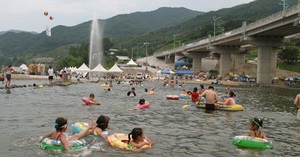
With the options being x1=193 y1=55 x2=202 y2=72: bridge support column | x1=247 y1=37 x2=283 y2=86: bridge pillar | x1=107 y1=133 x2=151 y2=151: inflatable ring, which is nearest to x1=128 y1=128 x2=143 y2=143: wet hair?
x1=107 y1=133 x2=151 y2=151: inflatable ring

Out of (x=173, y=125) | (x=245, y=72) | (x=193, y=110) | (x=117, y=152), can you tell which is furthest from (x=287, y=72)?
(x=117, y=152)

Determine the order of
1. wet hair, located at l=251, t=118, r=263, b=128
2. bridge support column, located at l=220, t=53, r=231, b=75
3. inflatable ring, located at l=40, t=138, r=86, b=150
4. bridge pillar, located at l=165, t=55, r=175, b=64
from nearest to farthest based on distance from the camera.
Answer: inflatable ring, located at l=40, t=138, r=86, b=150
wet hair, located at l=251, t=118, r=263, b=128
bridge support column, located at l=220, t=53, r=231, b=75
bridge pillar, located at l=165, t=55, r=175, b=64

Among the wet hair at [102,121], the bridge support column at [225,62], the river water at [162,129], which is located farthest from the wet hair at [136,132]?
the bridge support column at [225,62]

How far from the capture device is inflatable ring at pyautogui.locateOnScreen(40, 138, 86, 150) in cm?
1167

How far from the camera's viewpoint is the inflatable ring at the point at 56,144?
11.7 metres

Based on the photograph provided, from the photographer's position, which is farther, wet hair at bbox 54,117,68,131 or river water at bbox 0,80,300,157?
river water at bbox 0,80,300,157

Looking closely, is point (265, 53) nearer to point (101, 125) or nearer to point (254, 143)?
point (254, 143)

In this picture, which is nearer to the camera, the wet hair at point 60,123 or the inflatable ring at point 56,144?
the wet hair at point 60,123

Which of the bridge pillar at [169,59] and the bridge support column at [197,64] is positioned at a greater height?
the bridge pillar at [169,59]

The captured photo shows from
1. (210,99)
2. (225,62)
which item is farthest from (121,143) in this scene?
(225,62)

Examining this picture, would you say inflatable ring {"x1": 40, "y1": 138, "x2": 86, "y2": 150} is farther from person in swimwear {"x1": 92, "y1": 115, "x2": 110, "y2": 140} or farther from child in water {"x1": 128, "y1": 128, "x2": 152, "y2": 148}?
child in water {"x1": 128, "y1": 128, "x2": 152, "y2": 148}

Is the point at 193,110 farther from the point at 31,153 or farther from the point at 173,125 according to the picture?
the point at 31,153

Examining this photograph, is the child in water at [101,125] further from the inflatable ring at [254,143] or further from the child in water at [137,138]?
the inflatable ring at [254,143]

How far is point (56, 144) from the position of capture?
38.3 feet
